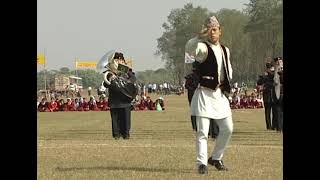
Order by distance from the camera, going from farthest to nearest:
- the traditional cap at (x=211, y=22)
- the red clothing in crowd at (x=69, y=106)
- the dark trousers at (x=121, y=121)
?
the red clothing in crowd at (x=69, y=106) → the dark trousers at (x=121, y=121) → the traditional cap at (x=211, y=22)

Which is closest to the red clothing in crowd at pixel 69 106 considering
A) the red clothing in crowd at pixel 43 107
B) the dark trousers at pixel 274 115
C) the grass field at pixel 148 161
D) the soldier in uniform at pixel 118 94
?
the red clothing in crowd at pixel 43 107

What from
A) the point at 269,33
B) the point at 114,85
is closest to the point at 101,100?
the point at 114,85

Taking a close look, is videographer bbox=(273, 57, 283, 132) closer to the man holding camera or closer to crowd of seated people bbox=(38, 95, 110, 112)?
the man holding camera

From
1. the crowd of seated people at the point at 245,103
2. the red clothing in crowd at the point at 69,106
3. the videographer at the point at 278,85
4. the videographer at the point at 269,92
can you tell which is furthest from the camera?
the crowd of seated people at the point at 245,103

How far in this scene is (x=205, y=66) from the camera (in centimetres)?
963

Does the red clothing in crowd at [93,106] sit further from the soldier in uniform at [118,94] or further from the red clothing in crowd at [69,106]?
the soldier in uniform at [118,94]

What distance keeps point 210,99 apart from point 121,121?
8150 millimetres

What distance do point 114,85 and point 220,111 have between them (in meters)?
8.09

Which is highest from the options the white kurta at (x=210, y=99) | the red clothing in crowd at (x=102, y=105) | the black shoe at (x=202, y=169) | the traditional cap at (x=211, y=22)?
the traditional cap at (x=211, y=22)

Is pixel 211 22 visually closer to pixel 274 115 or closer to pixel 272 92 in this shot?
pixel 272 92

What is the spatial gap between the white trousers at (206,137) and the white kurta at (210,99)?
100mm

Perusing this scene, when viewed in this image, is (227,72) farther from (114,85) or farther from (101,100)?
(101,100)

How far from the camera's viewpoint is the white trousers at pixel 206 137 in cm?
952

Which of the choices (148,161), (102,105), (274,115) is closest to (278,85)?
(274,115)
